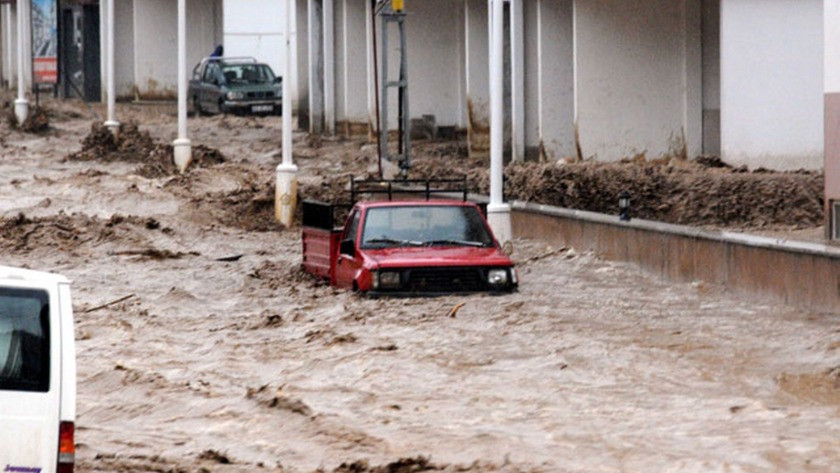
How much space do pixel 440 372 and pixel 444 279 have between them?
3816 millimetres

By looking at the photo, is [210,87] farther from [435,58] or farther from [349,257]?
[349,257]

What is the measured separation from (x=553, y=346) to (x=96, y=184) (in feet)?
72.6

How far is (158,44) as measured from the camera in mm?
59781

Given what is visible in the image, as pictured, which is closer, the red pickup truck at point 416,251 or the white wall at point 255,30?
the red pickup truck at point 416,251

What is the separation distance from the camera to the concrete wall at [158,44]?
5944 centimetres

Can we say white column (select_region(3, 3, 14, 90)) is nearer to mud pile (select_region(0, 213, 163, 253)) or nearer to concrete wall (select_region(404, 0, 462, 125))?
concrete wall (select_region(404, 0, 462, 125))

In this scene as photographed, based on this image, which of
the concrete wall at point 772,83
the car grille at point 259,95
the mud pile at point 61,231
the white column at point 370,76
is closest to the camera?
the mud pile at point 61,231

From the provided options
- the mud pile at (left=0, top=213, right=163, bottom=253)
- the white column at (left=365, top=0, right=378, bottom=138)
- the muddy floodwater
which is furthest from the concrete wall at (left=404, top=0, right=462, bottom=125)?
the muddy floodwater

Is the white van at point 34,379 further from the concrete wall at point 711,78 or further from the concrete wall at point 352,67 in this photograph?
the concrete wall at point 352,67

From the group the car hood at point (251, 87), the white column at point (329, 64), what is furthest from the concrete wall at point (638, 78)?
the car hood at point (251, 87)

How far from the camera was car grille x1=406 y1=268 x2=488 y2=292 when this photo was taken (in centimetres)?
1919

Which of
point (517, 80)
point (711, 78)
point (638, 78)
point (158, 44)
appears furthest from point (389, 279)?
point (158, 44)

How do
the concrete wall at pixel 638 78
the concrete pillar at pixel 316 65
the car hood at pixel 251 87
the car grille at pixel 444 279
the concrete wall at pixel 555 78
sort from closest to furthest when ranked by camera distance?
the car grille at pixel 444 279 → the concrete wall at pixel 638 78 → the concrete wall at pixel 555 78 → the concrete pillar at pixel 316 65 → the car hood at pixel 251 87

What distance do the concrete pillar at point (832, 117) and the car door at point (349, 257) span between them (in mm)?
5059
